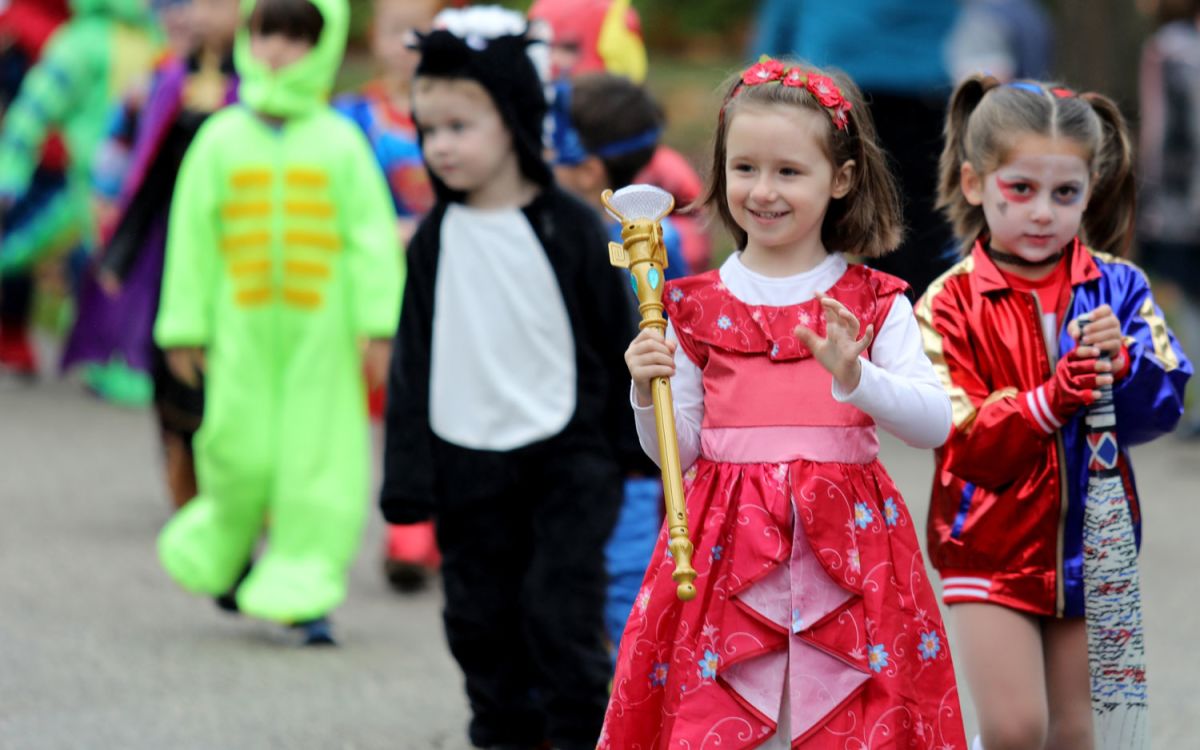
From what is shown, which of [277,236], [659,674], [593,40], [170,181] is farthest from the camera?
[170,181]

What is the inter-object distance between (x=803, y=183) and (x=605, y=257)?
4.51 feet

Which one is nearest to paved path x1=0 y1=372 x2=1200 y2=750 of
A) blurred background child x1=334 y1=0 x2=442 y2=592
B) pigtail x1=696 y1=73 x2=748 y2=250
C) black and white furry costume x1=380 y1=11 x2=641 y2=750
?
black and white furry costume x1=380 y1=11 x2=641 y2=750

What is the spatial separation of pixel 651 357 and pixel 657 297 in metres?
0.12

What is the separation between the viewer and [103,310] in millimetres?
11617

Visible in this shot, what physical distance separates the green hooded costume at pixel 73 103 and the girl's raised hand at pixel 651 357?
7609 millimetres

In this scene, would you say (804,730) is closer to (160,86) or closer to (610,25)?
(610,25)

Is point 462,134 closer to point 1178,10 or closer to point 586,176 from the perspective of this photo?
point 586,176

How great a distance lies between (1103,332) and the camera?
13.3ft

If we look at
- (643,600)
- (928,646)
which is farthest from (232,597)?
(928,646)

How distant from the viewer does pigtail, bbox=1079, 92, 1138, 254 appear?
4.52 m

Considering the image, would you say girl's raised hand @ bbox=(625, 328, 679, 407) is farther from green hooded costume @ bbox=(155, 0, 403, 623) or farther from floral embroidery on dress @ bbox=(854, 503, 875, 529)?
green hooded costume @ bbox=(155, 0, 403, 623)

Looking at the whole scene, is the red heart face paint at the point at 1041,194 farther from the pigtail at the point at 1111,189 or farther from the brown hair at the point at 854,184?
the brown hair at the point at 854,184

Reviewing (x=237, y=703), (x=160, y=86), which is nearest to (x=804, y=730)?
(x=237, y=703)

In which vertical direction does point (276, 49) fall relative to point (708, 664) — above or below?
above
